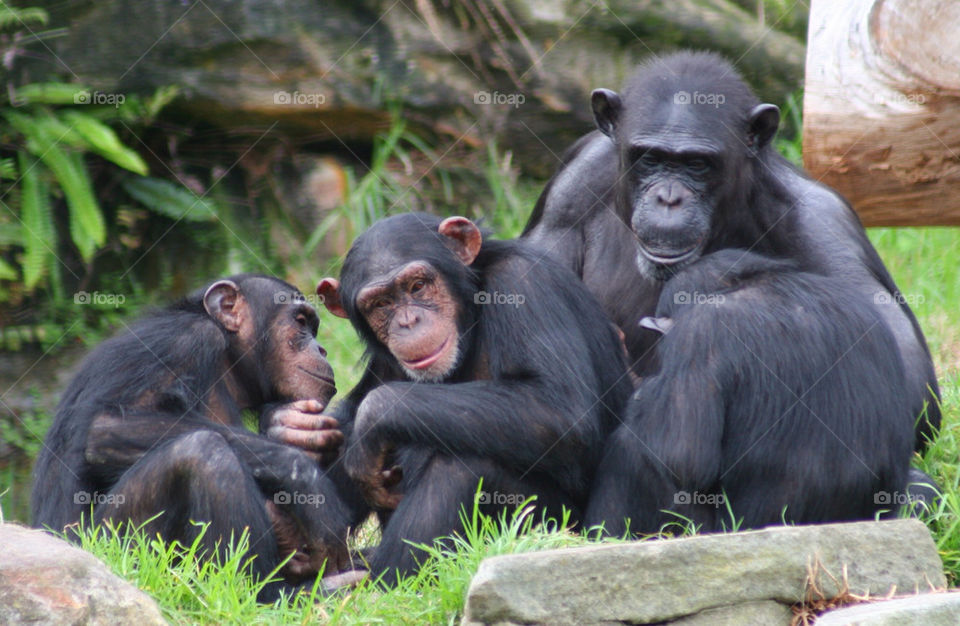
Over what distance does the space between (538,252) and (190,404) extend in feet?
5.59

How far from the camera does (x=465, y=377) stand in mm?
5445

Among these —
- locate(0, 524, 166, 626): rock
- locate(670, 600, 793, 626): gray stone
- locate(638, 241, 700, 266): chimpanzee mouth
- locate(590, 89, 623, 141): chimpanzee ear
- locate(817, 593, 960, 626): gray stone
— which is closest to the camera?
locate(817, 593, 960, 626): gray stone

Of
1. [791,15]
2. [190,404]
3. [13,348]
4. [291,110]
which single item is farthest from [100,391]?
[791,15]

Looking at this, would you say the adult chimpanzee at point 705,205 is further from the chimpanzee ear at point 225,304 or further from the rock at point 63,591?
the rock at point 63,591

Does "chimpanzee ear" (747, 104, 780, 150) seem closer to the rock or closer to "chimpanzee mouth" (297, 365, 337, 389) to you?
"chimpanzee mouth" (297, 365, 337, 389)

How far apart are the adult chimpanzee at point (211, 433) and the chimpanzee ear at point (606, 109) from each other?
1.72m

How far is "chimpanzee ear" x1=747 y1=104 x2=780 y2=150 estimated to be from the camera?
5.69 meters

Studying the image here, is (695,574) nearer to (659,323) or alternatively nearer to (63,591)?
(659,323)

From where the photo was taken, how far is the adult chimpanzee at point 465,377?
492cm

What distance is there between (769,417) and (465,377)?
1.41 metres

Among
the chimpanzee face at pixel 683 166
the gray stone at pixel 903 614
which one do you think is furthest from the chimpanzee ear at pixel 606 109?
the gray stone at pixel 903 614

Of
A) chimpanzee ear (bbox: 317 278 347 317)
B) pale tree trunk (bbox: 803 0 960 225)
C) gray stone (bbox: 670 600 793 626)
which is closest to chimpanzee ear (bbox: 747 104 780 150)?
pale tree trunk (bbox: 803 0 960 225)

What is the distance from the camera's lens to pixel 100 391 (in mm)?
5164

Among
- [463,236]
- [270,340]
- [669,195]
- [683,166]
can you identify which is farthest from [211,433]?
[683,166]
